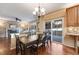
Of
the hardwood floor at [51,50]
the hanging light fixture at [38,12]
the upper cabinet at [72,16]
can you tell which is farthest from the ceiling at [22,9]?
the hardwood floor at [51,50]

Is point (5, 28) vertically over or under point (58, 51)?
Answer: over

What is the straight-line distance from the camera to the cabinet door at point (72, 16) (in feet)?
6.63

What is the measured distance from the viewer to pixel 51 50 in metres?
2.08

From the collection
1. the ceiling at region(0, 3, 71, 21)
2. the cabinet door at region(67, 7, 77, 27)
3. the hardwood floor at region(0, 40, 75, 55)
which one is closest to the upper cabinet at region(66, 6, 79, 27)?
the cabinet door at region(67, 7, 77, 27)

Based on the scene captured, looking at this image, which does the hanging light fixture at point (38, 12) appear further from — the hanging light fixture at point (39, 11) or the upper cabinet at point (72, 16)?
the upper cabinet at point (72, 16)

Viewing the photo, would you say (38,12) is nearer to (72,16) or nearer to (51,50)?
(72,16)

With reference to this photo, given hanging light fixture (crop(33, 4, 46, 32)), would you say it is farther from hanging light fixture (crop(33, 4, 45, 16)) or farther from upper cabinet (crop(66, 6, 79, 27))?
upper cabinet (crop(66, 6, 79, 27))

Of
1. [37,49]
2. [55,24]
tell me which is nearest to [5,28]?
[37,49]

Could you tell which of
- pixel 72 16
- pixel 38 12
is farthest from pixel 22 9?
pixel 72 16

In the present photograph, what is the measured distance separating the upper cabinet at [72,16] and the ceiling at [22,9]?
0.17 m

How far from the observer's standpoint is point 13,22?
2.07 meters

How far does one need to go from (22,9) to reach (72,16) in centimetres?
103
